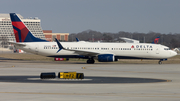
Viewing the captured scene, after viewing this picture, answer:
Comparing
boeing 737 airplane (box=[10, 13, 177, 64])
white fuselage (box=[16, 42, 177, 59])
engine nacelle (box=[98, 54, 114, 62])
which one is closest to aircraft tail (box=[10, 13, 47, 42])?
boeing 737 airplane (box=[10, 13, 177, 64])

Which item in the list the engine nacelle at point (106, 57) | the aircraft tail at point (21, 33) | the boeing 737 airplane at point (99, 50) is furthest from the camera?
the aircraft tail at point (21, 33)

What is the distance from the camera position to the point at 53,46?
46.9 meters

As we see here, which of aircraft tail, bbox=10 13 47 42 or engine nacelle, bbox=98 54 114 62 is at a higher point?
aircraft tail, bbox=10 13 47 42

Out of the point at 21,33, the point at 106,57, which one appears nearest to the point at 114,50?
the point at 106,57

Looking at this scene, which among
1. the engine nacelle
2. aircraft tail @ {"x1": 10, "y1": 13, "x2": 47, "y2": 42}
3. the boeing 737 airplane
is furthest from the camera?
aircraft tail @ {"x1": 10, "y1": 13, "x2": 47, "y2": 42}

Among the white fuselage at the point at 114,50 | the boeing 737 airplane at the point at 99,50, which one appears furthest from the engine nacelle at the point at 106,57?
the white fuselage at the point at 114,50

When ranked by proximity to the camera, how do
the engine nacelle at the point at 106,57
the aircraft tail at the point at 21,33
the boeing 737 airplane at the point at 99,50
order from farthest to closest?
the aircraft tail at the point at 21,33 → the boeing 737 airplane at the point at 99,50 → the engine nacelle at the point at 106,57

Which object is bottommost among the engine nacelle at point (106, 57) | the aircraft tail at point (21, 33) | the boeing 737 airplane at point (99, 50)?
the engine nacelle at point (106, 57)

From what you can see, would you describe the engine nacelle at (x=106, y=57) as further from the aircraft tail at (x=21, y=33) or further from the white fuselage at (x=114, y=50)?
the aircraft tail at (x=21, y=33)

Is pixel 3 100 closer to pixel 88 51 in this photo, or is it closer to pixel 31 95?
pixel 31 95

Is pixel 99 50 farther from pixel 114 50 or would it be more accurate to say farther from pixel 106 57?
pixel 106 57

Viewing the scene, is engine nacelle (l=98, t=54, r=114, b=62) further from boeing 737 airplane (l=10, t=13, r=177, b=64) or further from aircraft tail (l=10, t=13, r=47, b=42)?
aircraft tail (l=10, t=13, r=47, b=42)

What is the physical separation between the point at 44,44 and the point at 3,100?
109 ft

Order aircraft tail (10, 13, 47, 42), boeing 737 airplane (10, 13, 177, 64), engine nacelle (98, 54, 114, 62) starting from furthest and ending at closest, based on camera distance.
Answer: aircraft tail (10, 13, 47, 42)
boeing 737 airplane (10, 13, 177, 64)
engine nacelle (98, 54, 114, 62)
